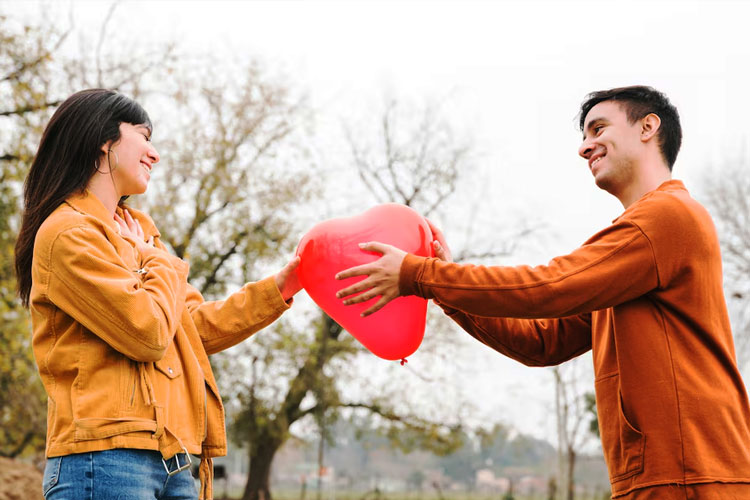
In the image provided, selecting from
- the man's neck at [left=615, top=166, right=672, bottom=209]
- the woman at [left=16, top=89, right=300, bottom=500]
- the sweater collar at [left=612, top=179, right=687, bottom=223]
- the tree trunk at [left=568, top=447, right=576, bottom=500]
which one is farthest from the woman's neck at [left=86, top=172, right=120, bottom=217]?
the tree trunk at [left=568, top=447, right=576, bottom=500]

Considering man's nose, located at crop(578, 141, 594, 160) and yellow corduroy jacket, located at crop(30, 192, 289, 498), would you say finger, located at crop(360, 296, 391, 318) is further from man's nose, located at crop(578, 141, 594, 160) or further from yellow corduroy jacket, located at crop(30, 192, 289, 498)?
man's nose, located at crop(578, 141, 594, 160)

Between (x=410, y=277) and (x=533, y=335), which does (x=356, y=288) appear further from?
(x=533, y=335)

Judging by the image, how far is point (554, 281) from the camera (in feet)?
7.48

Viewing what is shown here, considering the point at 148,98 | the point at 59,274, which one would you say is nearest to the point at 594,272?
the point at 59,274

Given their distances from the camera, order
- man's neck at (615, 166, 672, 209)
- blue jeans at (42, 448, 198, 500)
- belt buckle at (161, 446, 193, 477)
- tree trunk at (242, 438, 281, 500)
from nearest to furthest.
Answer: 1. blue jeans at (42, 448, 198, 500)
2. belt buckle at (161, 446, 193, 477)
3. man's neck at (615, 166, 672, 209)
4. tree trunk at (242, 438, 281, 500)

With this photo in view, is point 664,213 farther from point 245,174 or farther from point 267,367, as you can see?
point 267,367

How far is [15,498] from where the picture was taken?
282 inches

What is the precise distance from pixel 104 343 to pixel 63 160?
→ 0.59 meters

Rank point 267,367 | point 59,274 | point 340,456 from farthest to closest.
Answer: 1. point 340,456
2. point 267,367
3. point 59,274

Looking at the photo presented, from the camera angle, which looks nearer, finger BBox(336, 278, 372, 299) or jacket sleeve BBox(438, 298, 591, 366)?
finger BBox(336, 278, 372, 299)

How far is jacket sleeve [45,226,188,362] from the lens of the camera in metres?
1.98

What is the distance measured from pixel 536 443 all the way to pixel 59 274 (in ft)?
81.0

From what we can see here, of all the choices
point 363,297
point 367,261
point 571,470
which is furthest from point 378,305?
point 571,470

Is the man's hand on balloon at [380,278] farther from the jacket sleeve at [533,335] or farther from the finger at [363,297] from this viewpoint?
the jacket sleeve at [533,335]
